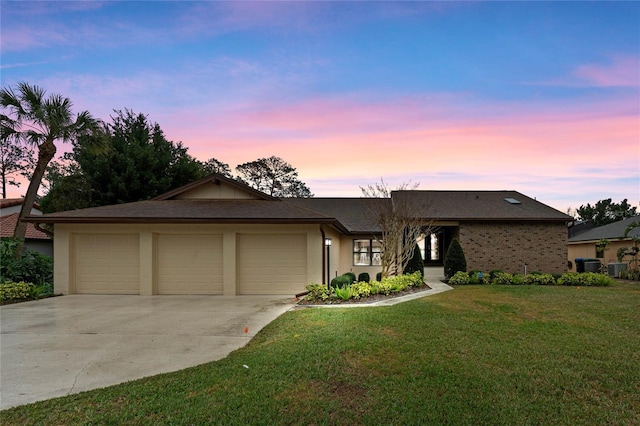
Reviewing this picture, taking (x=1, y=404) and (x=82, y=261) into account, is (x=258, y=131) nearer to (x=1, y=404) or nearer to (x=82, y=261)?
(x=82, y=261)

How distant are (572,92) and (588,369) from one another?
36.8 ft

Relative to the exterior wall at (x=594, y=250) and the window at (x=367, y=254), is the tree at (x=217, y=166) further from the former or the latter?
the exterior wall at (x=594, y=250)

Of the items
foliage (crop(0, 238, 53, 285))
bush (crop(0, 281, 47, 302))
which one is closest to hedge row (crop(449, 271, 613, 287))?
bush (crop(0, 281, 47, 302))

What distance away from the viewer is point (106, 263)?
543 inches

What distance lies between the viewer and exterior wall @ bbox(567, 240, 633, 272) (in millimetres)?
21578

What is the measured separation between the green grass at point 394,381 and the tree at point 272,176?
34.7m

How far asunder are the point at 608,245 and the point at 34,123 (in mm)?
28161

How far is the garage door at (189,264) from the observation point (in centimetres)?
1377

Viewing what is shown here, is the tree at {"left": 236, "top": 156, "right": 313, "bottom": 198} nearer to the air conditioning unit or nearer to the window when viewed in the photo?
the window

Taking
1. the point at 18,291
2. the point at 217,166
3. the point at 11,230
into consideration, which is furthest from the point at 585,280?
the point at 217,166

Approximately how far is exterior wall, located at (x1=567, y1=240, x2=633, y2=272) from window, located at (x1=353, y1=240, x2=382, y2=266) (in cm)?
1239

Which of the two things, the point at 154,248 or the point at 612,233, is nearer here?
the point at 154,248

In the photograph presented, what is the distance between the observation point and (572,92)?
534 inches

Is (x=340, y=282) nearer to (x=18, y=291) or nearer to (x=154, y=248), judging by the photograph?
(x=154, y=248)
